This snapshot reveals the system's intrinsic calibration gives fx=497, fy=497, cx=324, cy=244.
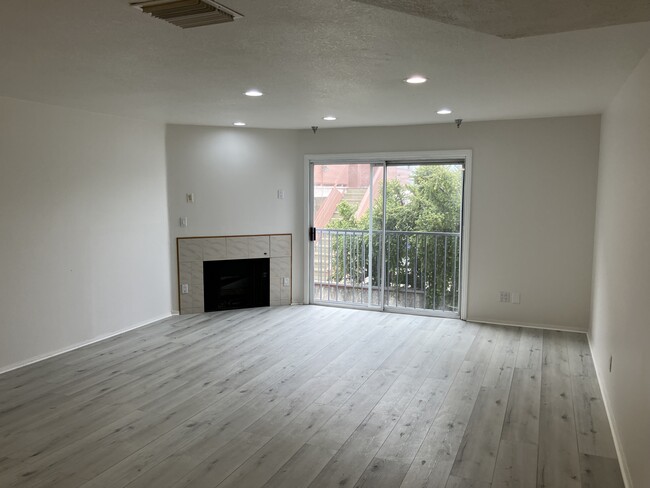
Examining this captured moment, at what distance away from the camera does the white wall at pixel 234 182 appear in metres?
5.80

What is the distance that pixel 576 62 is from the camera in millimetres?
2850

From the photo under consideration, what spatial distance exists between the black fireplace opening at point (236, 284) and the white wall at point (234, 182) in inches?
14.4

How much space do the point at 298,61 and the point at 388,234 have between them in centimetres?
342

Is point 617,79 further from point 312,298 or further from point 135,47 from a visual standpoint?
point 312,298

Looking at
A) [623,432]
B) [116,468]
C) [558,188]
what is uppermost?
[558,188]

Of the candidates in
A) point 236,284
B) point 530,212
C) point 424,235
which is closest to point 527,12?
point 530,212

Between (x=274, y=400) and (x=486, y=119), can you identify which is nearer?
(x=274, y=400)

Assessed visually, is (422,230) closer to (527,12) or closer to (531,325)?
(531,325)

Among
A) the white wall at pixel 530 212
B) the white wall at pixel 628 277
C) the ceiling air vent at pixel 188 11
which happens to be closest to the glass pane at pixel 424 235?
the white wall at pixel 530 212

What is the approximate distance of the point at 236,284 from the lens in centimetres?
618

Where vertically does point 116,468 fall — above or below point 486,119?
below

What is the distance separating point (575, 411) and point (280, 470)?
6.72 feet

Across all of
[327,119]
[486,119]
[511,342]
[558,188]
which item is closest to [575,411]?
[511,342]

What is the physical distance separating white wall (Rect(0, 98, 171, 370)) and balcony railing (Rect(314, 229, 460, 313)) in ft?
6.63
